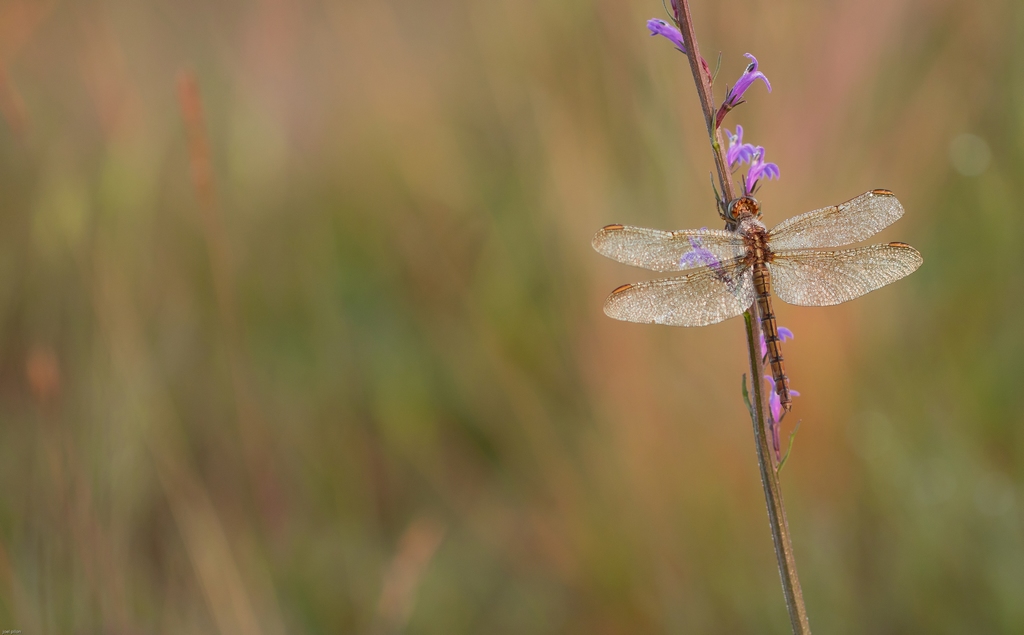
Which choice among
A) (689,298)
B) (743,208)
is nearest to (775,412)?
(689,298)

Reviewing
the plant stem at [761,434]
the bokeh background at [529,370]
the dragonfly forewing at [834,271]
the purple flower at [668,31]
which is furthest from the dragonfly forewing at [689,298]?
the bokeh background at [529,370]

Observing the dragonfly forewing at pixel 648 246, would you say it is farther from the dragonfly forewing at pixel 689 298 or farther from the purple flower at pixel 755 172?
the purple flower at pixel 755 172

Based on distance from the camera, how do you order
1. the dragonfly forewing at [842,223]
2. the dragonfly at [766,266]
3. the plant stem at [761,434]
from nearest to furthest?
the plant stem at [761,434] → the dragonfly at [766,266] → the dragonfly forewing at [842,223]

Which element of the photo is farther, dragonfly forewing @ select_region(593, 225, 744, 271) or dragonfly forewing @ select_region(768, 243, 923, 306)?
dragonfly forewing @ select_region(593, 225, 744, 271)

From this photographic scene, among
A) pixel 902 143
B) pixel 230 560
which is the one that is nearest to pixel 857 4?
pixel 902 143

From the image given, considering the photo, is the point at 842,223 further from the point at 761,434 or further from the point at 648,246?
the point at 761,434

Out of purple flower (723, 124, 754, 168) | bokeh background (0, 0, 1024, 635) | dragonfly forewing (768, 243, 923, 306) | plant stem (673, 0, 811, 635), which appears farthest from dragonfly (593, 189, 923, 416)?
bokeh background (0, 0, 1024, 635)

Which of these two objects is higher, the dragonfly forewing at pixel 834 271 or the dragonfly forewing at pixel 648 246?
the dragonfly forewing at pixel 648 246

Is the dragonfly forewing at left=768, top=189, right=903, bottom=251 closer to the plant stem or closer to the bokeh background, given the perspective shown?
the plant stem
